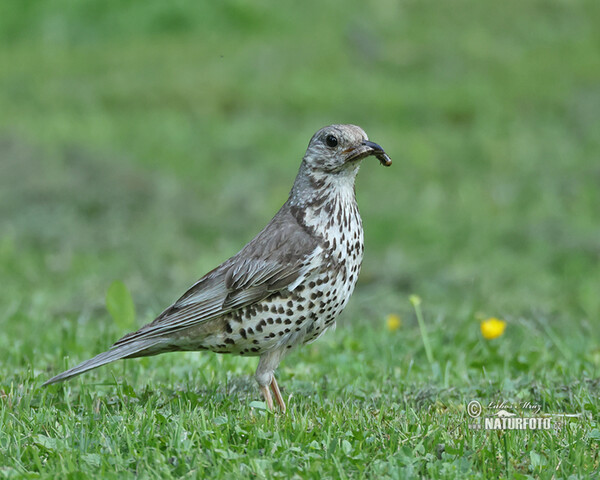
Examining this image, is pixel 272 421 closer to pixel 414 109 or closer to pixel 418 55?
pixel 414 109

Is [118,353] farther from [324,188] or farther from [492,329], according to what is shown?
[492,329]

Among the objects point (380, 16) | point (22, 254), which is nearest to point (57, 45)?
point (380, 16)

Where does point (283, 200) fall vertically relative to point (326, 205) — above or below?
below

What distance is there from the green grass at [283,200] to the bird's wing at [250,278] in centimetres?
39

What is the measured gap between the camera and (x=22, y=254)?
8.95 m

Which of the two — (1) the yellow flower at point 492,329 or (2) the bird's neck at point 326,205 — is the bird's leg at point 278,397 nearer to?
(2) the bird's neck at point 326,205

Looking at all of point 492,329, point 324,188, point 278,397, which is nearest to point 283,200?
point 492,329

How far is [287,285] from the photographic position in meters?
4.40

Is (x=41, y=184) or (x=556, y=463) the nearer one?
(x=556, y=463)

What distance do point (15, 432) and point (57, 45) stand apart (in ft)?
50.3

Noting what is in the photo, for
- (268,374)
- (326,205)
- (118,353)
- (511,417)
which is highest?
(326,205)

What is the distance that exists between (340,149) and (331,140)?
65 millimetres

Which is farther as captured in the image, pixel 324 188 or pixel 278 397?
pixel 324 188

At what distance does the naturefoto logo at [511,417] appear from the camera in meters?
3.96
